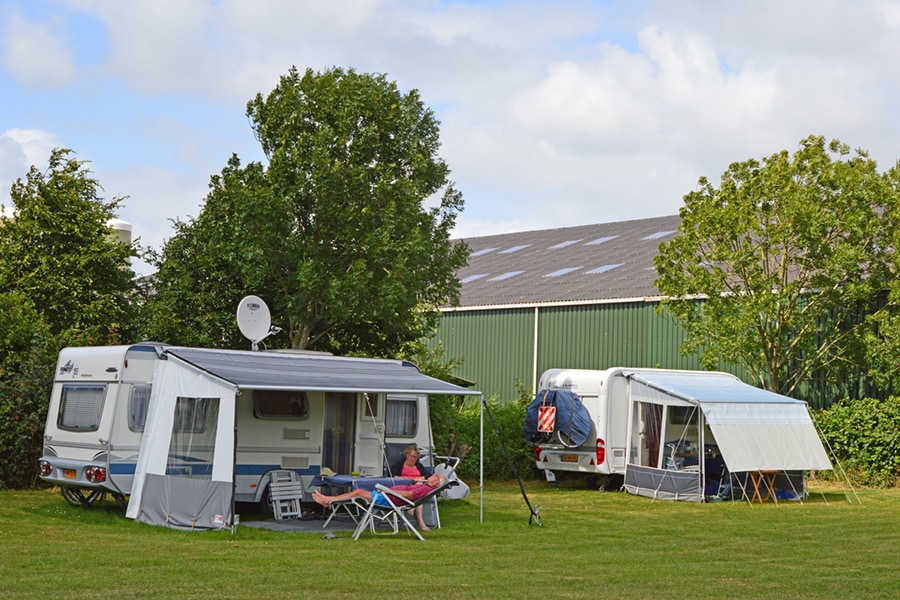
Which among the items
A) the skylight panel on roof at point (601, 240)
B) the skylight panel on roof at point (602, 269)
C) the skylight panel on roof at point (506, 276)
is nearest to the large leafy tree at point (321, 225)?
the skylight panel on roof at point (602, 269)

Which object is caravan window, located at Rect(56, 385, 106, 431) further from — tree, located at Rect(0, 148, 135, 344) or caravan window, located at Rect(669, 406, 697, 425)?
caravan window, located at Rect(669, 406, 697, 425)

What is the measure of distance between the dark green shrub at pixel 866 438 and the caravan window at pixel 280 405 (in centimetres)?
1058

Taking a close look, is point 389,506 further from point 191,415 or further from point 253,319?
point 253,319

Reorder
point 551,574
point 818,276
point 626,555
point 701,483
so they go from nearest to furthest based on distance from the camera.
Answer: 1. point 551,574
2. point 626,555
3. point 701,483
4. point 818,276

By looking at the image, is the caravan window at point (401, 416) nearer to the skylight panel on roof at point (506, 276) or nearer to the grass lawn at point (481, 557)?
the grass lawn at point (481, 557)

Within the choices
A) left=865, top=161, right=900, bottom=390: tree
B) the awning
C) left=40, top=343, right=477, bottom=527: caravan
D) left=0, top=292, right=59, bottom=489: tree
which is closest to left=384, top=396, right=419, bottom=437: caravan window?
left=40, top=343, right=477, bottom=527: caravan

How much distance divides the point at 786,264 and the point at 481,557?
13623 millimetres

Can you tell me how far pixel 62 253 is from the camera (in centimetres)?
2288

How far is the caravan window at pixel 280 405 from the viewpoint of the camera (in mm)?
16141

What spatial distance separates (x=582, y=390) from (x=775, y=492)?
3593 millimetres

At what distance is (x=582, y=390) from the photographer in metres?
21.3

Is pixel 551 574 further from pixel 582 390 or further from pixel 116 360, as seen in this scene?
pixel 582 390

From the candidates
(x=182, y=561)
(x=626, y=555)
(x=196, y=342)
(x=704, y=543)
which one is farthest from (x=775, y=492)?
(x=182, y=561)

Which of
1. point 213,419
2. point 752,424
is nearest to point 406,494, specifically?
point 213,419
